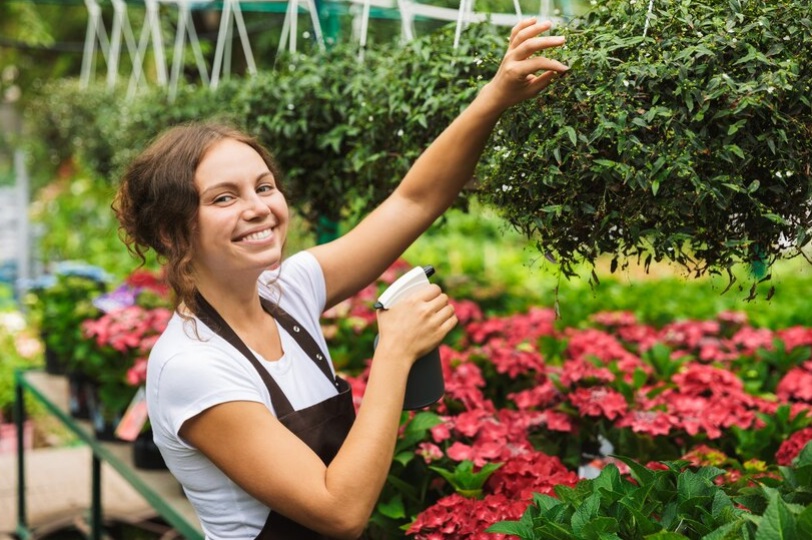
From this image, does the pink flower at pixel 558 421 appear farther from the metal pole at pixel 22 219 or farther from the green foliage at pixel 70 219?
the metal pole at pixel 22 219

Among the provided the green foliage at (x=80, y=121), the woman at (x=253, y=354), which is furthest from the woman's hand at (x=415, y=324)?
the green foliage at (x=80, y=121)

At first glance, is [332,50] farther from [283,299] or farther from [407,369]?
[407,369]

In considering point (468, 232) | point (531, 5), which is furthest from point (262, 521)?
point (468, 232)

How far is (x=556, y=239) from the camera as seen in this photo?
1.48 metres

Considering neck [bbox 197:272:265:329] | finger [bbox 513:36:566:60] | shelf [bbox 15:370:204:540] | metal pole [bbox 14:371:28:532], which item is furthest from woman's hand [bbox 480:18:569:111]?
metal pole [bbox 14:371:28:532]

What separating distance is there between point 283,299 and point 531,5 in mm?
5513

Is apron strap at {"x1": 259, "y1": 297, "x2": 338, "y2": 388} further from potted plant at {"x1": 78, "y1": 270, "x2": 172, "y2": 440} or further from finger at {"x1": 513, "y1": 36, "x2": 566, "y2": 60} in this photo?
potted plant at {"x1": 78, "y1": 270, "x2": 172, "y2": 440}

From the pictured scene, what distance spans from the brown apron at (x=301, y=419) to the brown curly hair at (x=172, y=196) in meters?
0.07

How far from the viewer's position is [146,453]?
8.70ft

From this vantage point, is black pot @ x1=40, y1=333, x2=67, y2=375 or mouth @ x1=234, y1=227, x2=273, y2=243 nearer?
mouth @ x1=234, y1=227, x2=273, y2=243

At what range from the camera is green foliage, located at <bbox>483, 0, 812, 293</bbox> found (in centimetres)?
128

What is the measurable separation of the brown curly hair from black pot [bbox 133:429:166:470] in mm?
1227

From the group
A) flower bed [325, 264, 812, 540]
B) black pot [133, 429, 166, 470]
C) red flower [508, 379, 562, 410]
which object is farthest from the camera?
black pot [133, 429, 166, 470]

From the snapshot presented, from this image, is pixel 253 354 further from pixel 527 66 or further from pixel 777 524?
pixel 777 524
